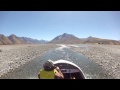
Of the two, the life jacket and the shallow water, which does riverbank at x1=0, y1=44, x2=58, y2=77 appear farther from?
the life jacket

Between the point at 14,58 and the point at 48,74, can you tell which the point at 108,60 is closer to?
the point at 14,58

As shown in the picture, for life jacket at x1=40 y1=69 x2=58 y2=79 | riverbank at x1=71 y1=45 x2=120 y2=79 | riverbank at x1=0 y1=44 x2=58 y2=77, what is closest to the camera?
life jacket at x1=40 y1=69 x2=58 y2=79

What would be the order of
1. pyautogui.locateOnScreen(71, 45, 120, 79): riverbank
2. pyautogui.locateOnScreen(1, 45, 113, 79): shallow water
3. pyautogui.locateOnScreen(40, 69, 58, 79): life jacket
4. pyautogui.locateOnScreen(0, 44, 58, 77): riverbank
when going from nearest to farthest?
pyautogui.locateOnScreen(40, 69, 58, 79): life jacket → pyautogui.locateOnScreen(1, 45, 113, 79): shallow water → pyautogui.locateOnScreen(71, 45, 120, 79): riverbank → pyautogui.locateOnScreen(0, 44, 58, 77): riverbank

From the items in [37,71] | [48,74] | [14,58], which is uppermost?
[48,74]

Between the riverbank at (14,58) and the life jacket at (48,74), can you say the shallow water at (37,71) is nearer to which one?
the riverbank at (14,58)

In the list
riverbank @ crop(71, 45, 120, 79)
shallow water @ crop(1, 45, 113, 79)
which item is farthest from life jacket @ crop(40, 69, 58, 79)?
riverbank @ crop(71, 45, 120, 79)

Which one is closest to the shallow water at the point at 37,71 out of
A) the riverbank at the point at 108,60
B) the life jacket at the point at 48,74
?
the riverbank at the point at 108,60

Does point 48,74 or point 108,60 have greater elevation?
point 48,74

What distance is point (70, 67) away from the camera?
500 cm

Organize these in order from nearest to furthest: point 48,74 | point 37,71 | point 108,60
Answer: point 48,74 < point 37,71 < point 108,60

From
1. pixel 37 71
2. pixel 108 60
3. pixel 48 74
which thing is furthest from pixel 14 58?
pixel 48 74
